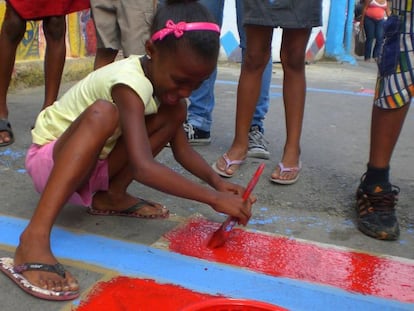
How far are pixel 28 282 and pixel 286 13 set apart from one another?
148 centimetres

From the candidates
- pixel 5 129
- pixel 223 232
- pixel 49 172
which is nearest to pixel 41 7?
pixel 5 129

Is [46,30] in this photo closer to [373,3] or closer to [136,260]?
[136,260]

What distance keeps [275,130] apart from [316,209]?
1.34 m

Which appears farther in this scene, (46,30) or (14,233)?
(46,30)

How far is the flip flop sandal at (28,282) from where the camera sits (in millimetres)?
1479

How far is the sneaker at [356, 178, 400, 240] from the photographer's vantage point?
1.99 m

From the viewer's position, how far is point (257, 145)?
2861 mm

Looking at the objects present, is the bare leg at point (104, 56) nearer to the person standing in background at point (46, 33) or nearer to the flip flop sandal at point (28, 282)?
the person standing in background at point (46, 33)

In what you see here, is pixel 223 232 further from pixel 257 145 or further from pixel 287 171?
pixel 257 145

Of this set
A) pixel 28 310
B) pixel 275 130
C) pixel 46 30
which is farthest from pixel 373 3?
pixel 28 310

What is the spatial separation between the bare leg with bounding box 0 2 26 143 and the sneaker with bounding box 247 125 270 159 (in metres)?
1.23

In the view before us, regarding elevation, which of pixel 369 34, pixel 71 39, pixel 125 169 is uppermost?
pixel 125 169

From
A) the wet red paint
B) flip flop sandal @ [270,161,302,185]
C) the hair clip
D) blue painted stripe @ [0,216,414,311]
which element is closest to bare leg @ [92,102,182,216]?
blue painted stripe @ [0,216,414,311]

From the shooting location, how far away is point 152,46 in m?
1.76
